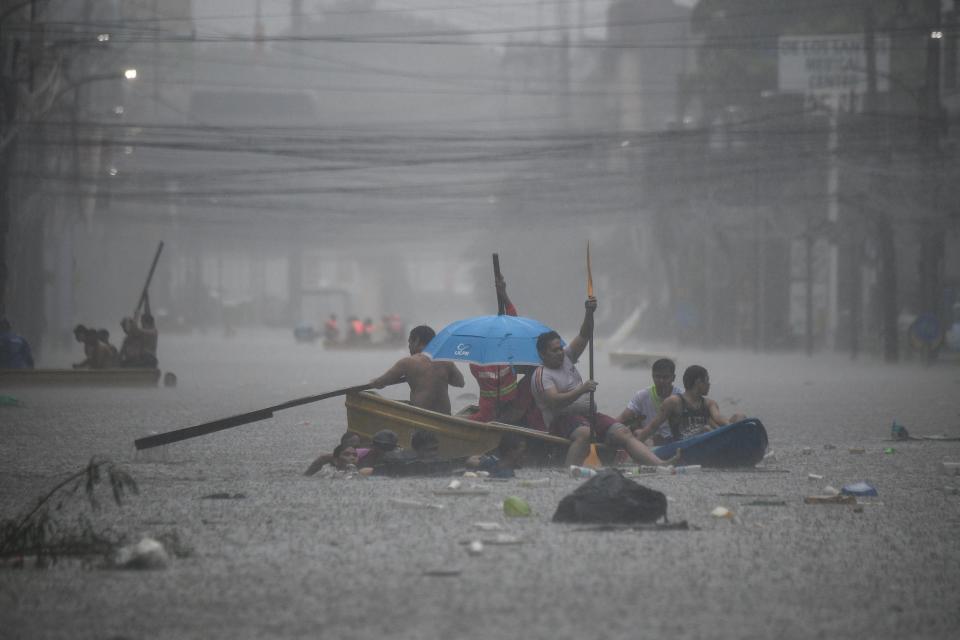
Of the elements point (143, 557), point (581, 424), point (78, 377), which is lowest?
point (78, 377)

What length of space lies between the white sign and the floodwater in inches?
1026

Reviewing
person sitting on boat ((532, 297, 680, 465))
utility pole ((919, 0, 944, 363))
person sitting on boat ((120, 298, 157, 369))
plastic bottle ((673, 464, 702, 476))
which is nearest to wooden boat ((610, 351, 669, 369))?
utility pole ((919, 0, 944, 363))

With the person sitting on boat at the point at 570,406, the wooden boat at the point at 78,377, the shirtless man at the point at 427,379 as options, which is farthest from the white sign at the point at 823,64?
the person sitting on boat at the point at 570,406

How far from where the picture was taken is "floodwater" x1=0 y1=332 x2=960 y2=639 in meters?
6.42

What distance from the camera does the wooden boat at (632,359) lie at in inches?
1486

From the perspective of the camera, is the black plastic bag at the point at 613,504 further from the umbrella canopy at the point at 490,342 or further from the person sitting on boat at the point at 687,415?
the umbrella canopy at the point at 490,342

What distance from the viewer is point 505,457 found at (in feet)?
41.2

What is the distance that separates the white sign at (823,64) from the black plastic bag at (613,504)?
106 feet

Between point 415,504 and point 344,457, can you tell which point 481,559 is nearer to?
point 415,504

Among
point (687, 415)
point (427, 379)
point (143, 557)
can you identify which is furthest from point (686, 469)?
point (143, 557)

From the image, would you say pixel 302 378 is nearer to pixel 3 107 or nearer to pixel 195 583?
pixel 3 107

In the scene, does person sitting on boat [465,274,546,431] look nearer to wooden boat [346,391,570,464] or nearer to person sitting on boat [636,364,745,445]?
wooden boat [346,391,570,464]

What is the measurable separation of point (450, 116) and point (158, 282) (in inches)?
3825

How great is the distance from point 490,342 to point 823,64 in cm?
2969
